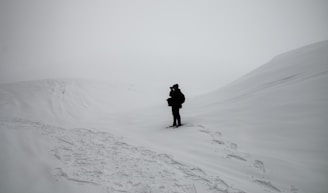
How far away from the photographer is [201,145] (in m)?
7.34

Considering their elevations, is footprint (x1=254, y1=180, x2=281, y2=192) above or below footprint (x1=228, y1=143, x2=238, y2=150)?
below

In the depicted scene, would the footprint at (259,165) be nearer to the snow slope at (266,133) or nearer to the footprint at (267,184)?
the snow slope at (266,133)

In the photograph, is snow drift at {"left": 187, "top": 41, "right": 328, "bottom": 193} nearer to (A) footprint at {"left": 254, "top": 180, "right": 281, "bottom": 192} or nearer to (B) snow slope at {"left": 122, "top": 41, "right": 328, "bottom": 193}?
(B) snow slope at {"left": 122, "top": 41, "right": 328, "bottom": 193}

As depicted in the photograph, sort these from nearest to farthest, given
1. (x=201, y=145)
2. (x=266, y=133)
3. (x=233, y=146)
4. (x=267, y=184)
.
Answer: (x=267, y=184)
(x=233, y=146)
(x=266, y=133)
(x=201, y=145)

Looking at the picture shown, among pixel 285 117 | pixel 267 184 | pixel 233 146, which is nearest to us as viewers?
pixel 267 184

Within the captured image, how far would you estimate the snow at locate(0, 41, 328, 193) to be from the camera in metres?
4.90

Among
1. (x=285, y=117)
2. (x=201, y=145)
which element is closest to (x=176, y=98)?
(x=201, y=145)

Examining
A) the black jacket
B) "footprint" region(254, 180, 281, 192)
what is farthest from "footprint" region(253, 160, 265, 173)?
the black jacket

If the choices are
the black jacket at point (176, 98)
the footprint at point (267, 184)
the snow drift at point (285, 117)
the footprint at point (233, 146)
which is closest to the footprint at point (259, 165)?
the snow drift at point (285, 117)

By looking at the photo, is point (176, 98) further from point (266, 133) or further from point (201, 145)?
point (266, 133)

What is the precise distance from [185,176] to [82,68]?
140 feet

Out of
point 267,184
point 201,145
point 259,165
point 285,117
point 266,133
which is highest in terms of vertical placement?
point 285,117

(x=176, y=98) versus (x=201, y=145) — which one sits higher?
(x=176, y=98)

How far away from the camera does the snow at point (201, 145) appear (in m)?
4.90
